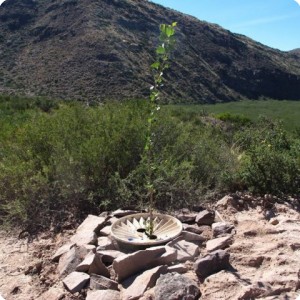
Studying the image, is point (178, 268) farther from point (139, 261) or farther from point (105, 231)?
point (105, 231)

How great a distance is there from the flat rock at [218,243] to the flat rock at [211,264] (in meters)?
0.35

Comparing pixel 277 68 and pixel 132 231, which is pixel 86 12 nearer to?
pixel 277 68

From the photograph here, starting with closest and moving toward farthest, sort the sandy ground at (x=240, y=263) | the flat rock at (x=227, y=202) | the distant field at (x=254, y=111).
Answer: the sandy ground at (x=240, y=263) < the flat rock at (x=227, y=202) < the distant field at (x=254, y=111)

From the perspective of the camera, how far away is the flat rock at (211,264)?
335cm

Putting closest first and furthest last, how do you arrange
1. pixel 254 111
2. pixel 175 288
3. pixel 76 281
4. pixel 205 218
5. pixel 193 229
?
1. pixel 175 288
2. pixel 76 281
3. pixel 193 229
4. pixel 205 218
5. pixel 254 111

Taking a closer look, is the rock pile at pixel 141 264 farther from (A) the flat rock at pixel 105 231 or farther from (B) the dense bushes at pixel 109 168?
(B) the dense bushes at pixel 109 168

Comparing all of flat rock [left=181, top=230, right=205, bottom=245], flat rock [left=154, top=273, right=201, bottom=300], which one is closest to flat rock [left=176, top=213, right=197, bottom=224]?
flat rock [left=181, top=230, right=205, bottom=245]

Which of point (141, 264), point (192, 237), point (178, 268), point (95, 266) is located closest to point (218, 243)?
point (192, 237)

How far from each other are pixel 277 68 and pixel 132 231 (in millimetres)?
47639

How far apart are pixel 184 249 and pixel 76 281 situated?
0.87m

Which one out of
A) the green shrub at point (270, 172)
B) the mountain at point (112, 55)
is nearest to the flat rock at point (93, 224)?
the green shrub at point (270, 172)

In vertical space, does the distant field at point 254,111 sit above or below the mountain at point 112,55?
below

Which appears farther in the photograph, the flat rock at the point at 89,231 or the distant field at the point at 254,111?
→ the distant field at the point at 254,111

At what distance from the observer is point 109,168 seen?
215 inches
